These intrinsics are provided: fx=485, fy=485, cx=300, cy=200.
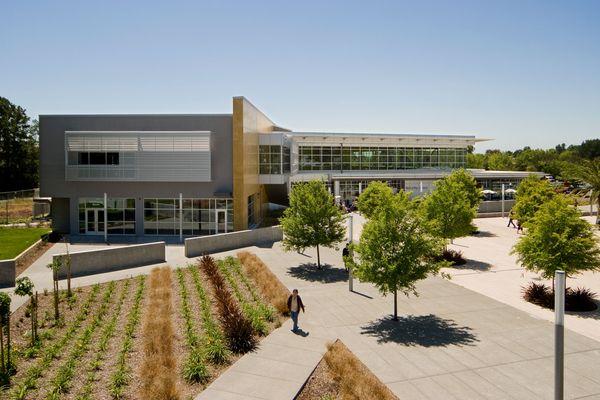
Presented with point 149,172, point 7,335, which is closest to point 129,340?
point 7,335

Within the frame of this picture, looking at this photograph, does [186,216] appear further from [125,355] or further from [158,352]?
[158,352]

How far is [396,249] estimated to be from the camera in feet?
56.1

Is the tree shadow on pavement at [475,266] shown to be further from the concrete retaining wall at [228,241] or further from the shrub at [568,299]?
the concrete retaining wall at [228,241]

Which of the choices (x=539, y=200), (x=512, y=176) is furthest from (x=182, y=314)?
(x=512, y=176)

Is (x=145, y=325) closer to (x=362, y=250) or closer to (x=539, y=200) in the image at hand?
(x=362, y=250)

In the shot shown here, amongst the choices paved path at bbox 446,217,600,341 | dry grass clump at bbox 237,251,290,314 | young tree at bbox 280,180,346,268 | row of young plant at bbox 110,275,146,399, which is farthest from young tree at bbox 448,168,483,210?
row of young plant at bbox 110,275,146,399

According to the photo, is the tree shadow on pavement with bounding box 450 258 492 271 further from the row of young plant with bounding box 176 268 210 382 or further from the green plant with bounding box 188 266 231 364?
the row of young plant with bounding box 176 268 210 382

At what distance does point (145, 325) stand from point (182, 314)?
1.69 m

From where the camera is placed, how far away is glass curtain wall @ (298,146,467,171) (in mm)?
63062

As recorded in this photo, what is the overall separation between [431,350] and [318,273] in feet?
37.4

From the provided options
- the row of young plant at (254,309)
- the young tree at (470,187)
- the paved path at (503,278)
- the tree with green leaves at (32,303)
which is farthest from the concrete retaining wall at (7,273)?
the young tree at (470,187)

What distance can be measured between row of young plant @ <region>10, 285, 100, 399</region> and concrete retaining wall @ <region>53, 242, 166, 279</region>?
6.35 metres

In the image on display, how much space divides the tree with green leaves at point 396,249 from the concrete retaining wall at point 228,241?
15.2 meters

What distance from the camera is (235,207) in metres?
36.3
